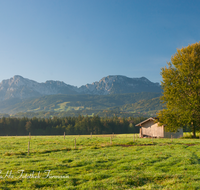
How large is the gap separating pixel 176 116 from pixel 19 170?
33477mm

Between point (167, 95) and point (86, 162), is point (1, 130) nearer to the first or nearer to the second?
point (167, 95)

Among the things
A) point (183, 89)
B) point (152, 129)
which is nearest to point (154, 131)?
point (152, 129)

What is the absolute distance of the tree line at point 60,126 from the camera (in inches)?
5226

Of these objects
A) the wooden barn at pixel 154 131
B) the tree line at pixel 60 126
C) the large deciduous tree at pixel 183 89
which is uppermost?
the large deciduous tree at pixel 183 89

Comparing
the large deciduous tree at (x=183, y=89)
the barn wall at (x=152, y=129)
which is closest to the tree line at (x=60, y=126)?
the barn wall at (x=152, y=129)

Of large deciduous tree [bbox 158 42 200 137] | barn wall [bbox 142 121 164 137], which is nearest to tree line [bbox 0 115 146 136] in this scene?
barn wall [bbox 142 121 164 137]

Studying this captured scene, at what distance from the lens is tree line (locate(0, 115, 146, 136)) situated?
436ft

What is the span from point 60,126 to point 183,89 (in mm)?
117460

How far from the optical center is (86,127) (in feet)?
472

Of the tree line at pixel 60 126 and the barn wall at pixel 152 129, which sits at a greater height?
the barn wall at pixel 152 129

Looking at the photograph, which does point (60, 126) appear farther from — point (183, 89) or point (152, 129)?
point (183, 89)

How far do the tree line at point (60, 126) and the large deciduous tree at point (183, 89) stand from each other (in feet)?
349

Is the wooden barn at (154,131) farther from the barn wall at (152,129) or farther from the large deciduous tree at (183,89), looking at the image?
the large deciduous tree at (183,89)

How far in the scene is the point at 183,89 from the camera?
36844mm
